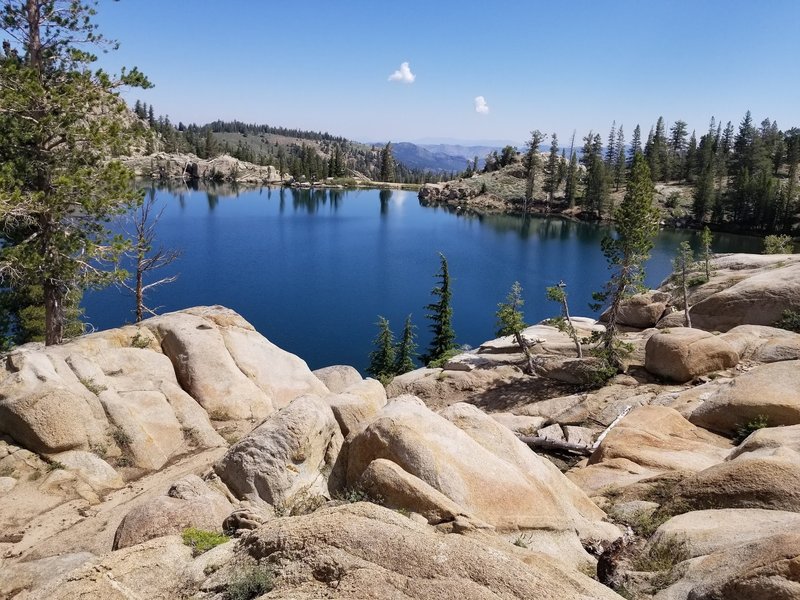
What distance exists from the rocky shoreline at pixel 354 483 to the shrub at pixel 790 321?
6.47 m

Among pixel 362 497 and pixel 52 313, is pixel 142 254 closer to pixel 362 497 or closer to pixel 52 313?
pixel 52 313

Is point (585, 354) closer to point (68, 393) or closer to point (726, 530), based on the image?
point (726, 530)

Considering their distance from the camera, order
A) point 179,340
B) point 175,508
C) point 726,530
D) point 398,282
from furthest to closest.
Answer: point 398,282 < point 179,340 < point 175,508 < point 726,530

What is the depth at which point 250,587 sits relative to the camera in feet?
21.9

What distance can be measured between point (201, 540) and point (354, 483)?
3497 millimetres

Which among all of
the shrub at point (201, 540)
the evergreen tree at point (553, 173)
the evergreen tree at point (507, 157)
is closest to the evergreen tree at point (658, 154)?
the evergreen tree at point (553, 173)

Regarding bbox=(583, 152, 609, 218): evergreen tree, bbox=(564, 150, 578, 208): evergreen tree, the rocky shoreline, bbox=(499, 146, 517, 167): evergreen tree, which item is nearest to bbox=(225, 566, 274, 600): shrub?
the rocky shoreline

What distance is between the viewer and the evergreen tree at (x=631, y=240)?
27.7 meters

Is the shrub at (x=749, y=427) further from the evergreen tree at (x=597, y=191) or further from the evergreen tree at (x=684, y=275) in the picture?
the evergreen tree at (x=597, y=191)

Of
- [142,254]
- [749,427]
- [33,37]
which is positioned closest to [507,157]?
[142,254]

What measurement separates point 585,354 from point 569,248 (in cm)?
6711

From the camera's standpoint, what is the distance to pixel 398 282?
69188mm

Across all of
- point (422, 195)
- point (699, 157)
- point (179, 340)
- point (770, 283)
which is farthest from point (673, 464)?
point (422, 195)

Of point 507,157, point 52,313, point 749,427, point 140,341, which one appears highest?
point 507,157
